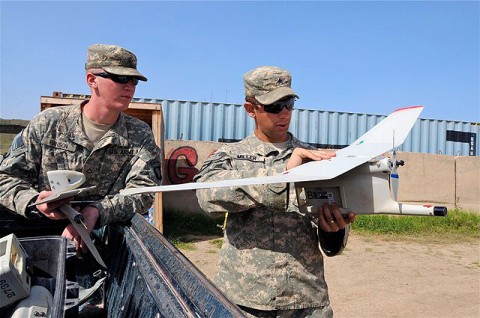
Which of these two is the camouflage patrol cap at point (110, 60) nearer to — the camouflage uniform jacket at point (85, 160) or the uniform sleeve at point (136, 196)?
the camouflage uniform jacket at point (85, 160)

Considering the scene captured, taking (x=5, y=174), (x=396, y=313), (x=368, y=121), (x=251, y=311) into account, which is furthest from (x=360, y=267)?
(x=368, y=121)

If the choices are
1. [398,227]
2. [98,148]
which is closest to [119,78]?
[98,148]

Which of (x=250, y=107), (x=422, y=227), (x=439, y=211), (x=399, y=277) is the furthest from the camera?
(x=422, y=227)

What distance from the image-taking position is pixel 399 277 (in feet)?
18.7

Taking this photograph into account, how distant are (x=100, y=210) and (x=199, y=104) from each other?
829cm

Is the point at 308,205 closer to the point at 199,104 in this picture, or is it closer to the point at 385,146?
the point at 385,146

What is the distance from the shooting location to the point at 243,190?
1729 millimetres

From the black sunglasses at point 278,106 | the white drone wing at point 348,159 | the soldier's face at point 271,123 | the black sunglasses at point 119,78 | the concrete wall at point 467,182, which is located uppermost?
the black sunglasses at point 119,78

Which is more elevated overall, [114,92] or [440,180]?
[114,92]

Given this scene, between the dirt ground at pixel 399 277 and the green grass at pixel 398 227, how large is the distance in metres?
0.47

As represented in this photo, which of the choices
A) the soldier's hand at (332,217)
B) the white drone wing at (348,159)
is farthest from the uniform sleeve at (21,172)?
the soldier's hand at (332,217)

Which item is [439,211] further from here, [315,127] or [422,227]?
[315,127]

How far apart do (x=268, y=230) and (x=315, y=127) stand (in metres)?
9.38

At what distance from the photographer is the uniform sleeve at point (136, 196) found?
200 cm
